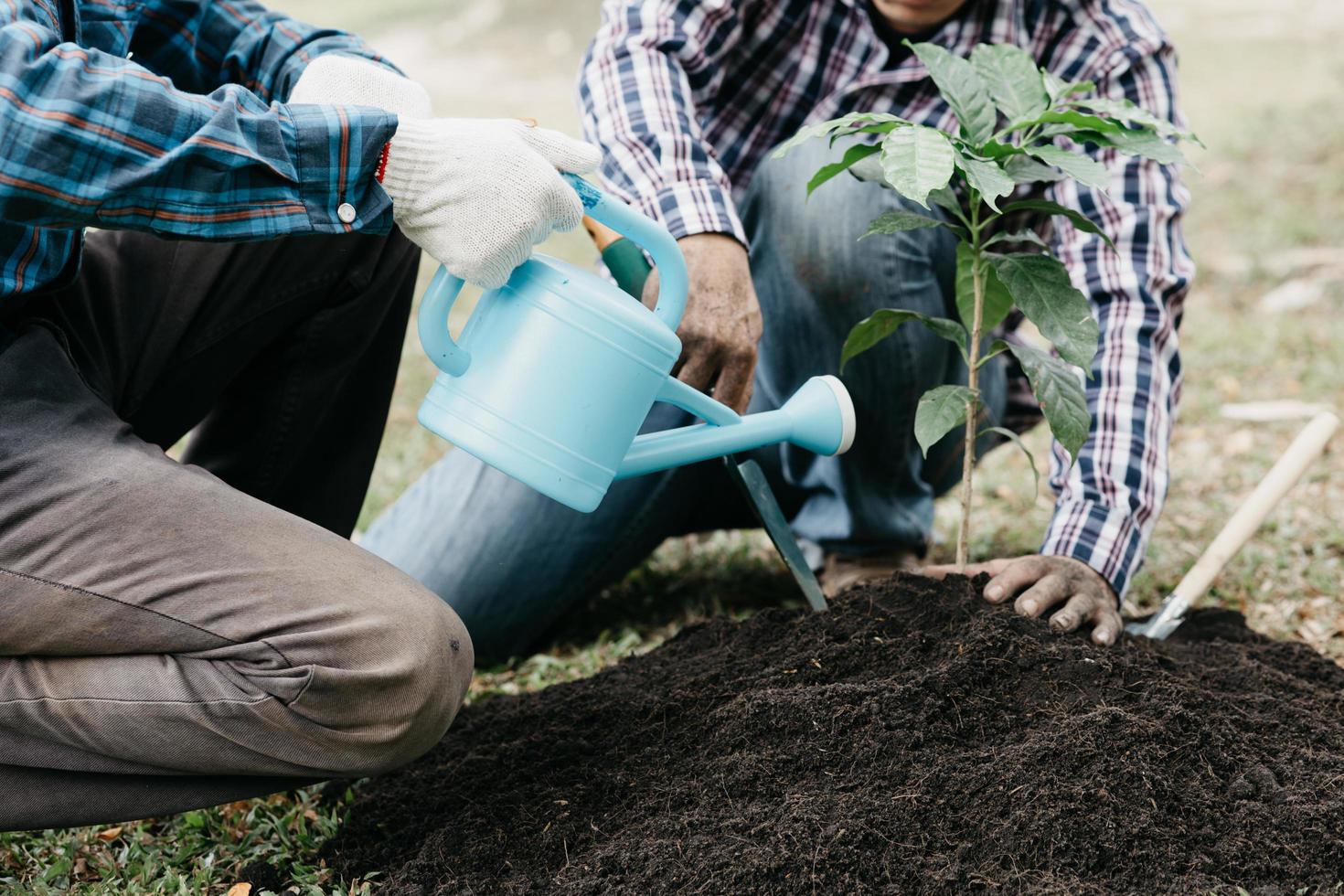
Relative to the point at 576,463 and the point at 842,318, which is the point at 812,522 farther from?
the point at 576,463

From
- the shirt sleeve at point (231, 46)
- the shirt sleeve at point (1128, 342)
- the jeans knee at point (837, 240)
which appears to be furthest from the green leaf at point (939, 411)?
→ the shirt sleeve at point (231, 46)

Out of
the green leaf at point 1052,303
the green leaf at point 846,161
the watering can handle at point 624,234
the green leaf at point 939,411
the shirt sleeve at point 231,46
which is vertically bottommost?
the green leaf at point 939,411

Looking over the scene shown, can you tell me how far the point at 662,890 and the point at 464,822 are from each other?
369 mm

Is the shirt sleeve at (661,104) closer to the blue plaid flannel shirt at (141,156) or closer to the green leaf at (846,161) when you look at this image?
the green leaf at (846,161)

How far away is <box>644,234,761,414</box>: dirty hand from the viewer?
6.26 ft

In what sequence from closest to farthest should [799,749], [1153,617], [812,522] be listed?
[799,749], [1153,617], [812,522]

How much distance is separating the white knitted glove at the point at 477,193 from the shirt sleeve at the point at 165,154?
38 mm

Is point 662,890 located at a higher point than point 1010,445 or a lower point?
higher

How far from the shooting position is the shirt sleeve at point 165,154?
4.51 ft

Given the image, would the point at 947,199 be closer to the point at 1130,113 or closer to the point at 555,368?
the point at 1130,113

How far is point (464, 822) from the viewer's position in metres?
1.68

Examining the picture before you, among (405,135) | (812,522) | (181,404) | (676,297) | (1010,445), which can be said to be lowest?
(1010,445)

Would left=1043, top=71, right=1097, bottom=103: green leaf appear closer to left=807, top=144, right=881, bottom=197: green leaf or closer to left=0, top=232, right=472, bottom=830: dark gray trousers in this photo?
left=807, top=144, right=881, bottom=197: green leaf

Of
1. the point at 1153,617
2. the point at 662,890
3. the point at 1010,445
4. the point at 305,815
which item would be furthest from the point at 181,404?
the point at 1010,445
